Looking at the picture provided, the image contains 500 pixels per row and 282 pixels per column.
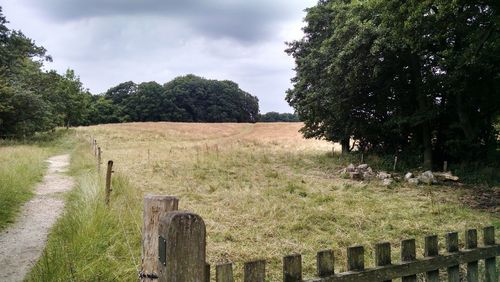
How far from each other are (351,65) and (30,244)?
13752 millimetres

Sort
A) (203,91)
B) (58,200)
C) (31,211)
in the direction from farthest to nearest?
(203,91)
(58,200)
(31,211)

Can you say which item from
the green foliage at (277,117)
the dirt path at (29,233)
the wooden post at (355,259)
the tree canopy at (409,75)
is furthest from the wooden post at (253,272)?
the green foliage at (277,117)

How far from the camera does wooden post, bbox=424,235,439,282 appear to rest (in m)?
3.11

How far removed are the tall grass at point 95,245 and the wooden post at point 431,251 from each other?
287 cm

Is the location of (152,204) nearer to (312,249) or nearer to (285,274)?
(285,274)

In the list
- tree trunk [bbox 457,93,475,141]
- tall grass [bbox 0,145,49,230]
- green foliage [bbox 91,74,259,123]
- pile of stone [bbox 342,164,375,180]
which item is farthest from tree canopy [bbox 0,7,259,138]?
tree trunk [bbox 457,93,475,141]

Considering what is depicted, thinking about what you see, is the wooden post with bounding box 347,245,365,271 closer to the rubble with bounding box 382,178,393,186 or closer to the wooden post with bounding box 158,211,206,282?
the wooden post with bounding box 158,211,206,282

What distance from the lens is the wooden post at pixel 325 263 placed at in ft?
8.50

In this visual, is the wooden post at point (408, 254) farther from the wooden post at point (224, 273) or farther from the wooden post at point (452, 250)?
the wooden post at point (224, 273)

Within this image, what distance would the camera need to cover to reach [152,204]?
8.28 ft

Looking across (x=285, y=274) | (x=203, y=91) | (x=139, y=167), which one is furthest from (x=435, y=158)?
(x=203, y=91)

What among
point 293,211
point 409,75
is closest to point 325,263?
point 293,211

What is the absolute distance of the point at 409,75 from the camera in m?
19.6

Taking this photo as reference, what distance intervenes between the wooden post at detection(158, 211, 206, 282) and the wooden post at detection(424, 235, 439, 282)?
2054mm
